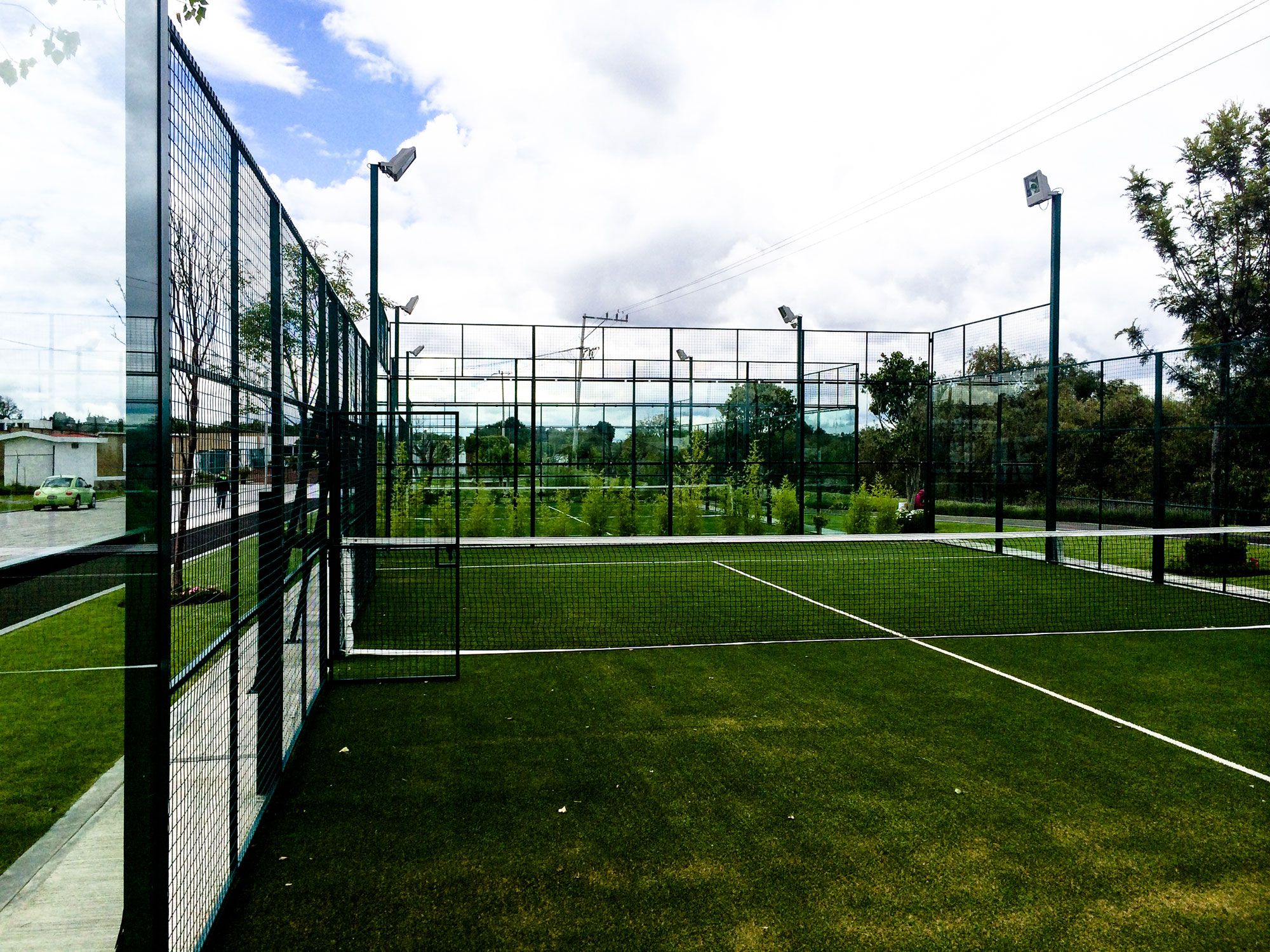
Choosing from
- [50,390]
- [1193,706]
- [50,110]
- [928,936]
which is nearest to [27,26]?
[50,110]

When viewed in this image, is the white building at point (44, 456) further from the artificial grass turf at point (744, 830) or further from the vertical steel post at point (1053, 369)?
the vertical steel post at point (1053, 369)

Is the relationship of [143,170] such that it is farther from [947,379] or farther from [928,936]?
[947,379]

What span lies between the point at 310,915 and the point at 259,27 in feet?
15.8

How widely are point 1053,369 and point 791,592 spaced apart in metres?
6.62

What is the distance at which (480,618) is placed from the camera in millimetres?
8953

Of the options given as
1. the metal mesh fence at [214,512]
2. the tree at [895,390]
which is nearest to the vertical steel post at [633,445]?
the tree at [895,390]

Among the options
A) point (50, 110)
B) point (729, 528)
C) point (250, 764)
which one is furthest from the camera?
point (729, 528)

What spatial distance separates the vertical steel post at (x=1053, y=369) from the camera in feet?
44.5

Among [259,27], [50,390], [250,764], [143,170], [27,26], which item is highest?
[259,27]

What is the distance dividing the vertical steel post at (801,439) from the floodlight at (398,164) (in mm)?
11729

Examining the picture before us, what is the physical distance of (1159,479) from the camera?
12273 mm

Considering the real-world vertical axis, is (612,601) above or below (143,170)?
below

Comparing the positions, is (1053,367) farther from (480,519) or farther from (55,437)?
(55,437)

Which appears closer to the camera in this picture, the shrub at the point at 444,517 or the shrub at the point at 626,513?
the shrub at the point at 444,517
